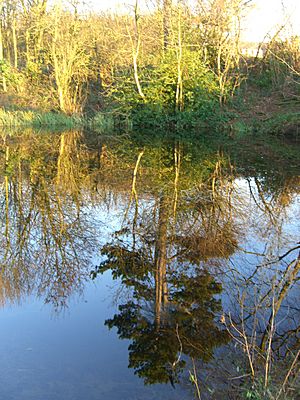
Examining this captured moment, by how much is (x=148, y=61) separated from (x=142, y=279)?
55.5 ft

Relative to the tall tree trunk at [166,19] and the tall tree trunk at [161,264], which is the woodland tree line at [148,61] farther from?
the tall tree trunk at [161,264]

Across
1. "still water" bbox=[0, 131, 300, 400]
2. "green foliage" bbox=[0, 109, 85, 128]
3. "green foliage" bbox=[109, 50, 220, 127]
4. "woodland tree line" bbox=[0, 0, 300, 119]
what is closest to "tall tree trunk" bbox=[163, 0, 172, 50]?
"woodland tree line" bbox=[0, 0, 300, 119]

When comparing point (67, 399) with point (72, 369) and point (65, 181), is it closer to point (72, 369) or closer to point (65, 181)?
point (72, 369)

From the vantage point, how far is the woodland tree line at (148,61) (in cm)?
1816

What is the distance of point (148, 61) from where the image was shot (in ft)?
63.4

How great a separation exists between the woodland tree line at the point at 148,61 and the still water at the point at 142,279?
33.9ft

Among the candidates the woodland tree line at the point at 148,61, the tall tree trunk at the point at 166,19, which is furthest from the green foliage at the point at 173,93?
the tall tree trunk at the point at 166,19

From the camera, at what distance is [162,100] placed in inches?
747

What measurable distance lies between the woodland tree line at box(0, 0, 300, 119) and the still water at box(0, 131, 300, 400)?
10327 millimetres

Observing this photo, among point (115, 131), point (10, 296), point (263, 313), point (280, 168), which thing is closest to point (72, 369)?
point (10, 296)

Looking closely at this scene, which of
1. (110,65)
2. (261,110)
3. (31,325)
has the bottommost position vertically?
(31,325)

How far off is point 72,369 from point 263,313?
5.70 ft

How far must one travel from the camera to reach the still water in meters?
2.87

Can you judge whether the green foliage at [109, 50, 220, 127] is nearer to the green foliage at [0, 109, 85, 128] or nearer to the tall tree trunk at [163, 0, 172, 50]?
the tall tree trunk at [163, 0, 172, 50]
